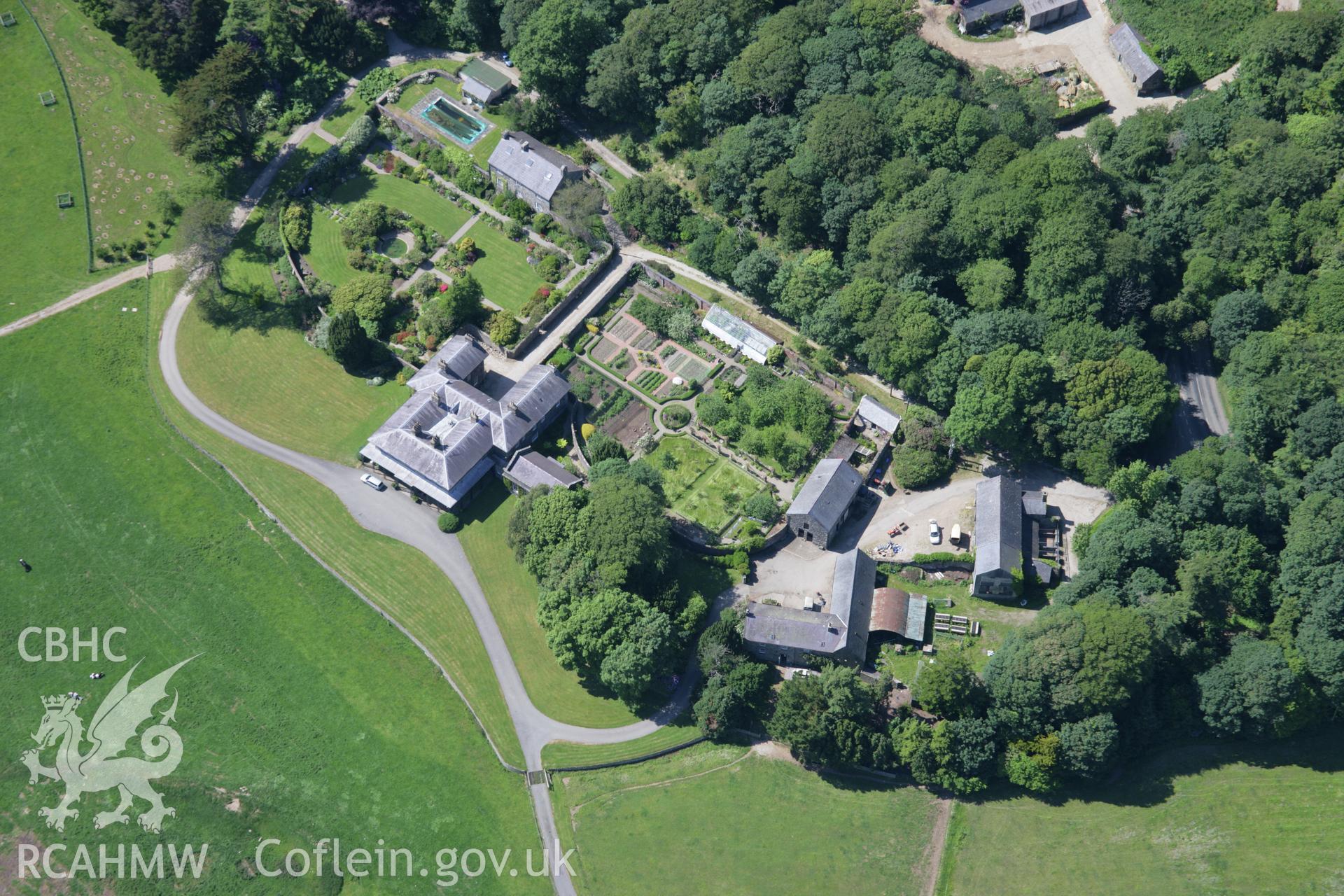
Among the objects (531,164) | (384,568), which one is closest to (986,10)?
(531,164)

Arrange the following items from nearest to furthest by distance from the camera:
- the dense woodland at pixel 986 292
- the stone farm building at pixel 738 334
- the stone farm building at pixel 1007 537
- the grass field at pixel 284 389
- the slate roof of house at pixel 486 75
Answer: the dense woodland at pixel 986 292 → the stone farm building at pixel 1007 537 → the grass field at pixel 284 389 → the stone farm building at pixel 738 334 → the slate roof of house at pixel 486 75

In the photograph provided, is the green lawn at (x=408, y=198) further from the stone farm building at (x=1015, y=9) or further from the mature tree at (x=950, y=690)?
the mature tree at (x=950, y=690)

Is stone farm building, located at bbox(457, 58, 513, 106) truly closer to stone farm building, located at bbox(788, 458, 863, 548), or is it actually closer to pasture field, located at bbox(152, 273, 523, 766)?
pasture field, located at bbox(152, 273, 523, 766)

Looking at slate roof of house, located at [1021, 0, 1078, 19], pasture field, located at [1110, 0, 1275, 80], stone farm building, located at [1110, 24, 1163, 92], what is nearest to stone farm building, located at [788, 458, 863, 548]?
stone farm building, located at [1110, 24, 1163, 92]

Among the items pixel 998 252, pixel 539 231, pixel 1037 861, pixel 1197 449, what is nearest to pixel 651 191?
pixel 539 231

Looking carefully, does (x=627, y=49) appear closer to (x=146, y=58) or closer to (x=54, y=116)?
(x=146, y=58)

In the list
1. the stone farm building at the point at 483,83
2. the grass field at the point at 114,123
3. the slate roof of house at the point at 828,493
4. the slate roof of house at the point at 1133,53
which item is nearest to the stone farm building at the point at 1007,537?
the slate roof of house at the point at 828,493
